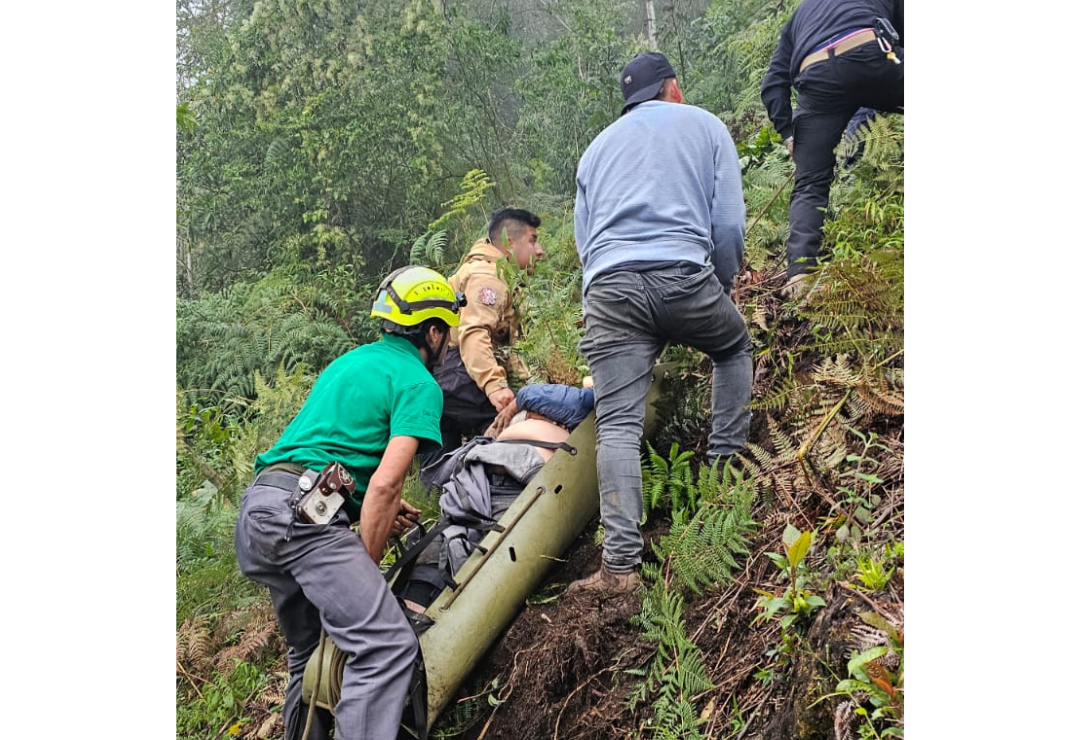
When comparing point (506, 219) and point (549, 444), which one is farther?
point (506, 219)

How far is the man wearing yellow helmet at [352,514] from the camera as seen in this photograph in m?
3.41

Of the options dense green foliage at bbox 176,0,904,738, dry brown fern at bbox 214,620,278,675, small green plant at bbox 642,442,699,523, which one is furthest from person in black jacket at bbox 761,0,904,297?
dry brown fern at bbox 214,620,278,675

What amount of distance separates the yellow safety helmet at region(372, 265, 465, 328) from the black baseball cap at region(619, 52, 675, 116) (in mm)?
1136

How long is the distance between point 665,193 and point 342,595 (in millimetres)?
2094

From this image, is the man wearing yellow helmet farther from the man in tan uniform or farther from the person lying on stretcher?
Result: the man in tan uniform

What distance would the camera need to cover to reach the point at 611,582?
3.68 metres

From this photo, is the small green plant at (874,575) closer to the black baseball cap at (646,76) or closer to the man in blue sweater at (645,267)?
the man in blue sweater at (645,267)

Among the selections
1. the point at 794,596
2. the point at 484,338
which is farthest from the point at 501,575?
the point at 484,338

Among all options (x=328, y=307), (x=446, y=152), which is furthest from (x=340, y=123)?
(x=328, y=307)

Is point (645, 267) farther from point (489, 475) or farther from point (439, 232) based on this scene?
point (439, 232)

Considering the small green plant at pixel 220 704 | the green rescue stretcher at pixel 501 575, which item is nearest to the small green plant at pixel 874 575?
the green rescue stretcher at pixel 501 575

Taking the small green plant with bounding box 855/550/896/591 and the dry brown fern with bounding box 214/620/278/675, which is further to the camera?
the dry brown fern with bounding box 214/620/278/675

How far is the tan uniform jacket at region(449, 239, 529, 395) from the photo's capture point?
525 cm

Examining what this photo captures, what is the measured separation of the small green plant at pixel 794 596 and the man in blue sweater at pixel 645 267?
739 millimetres
